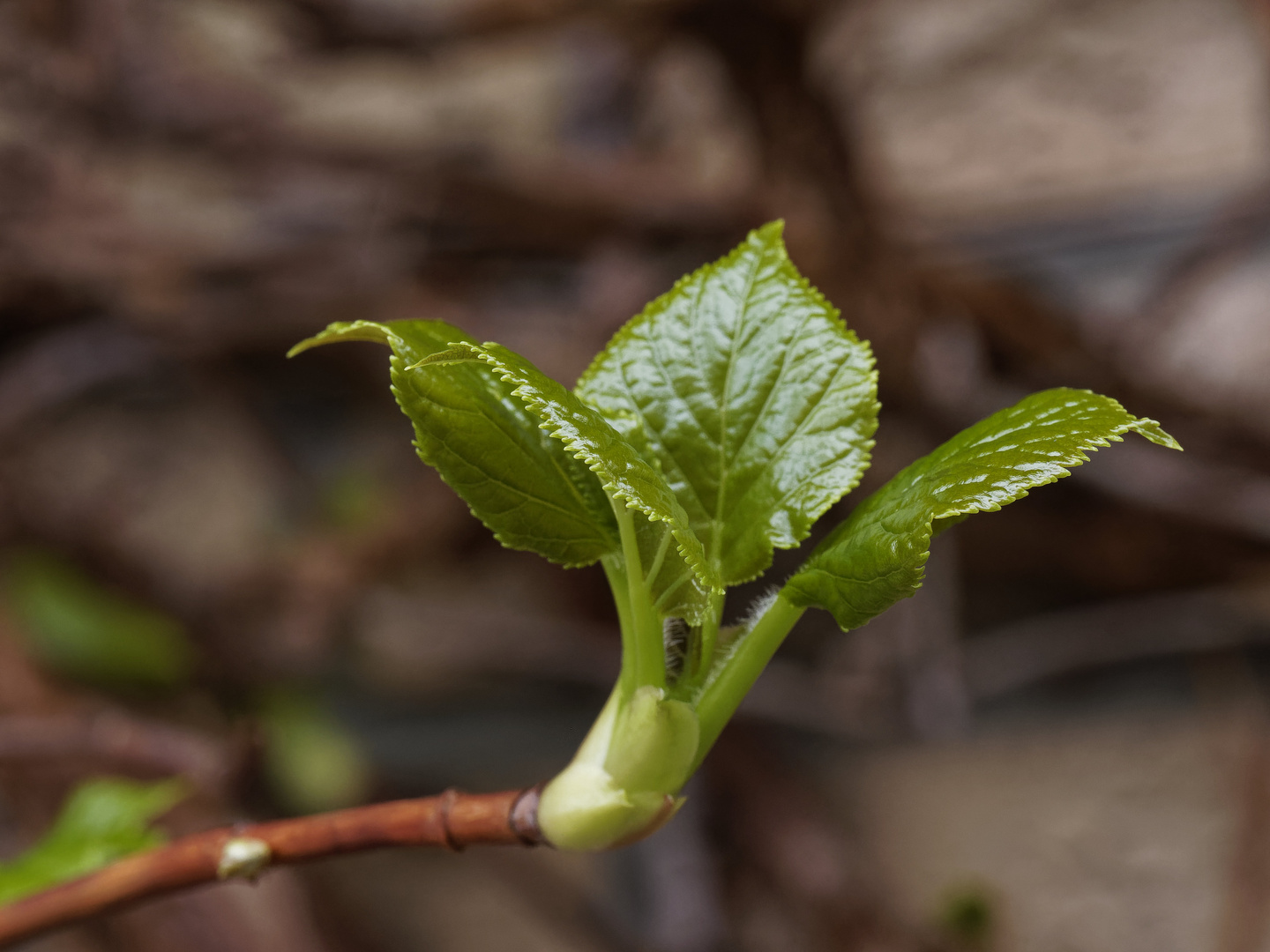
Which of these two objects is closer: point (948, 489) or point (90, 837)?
point (948, 489)

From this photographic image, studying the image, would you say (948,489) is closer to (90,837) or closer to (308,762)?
(90,837)

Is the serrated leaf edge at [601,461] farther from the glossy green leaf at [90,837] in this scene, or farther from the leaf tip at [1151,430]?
the glossy green leaf at [90,837]

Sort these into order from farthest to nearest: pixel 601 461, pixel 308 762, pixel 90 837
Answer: pixel 308 762 < pixel 90 837 < pixel 601 461

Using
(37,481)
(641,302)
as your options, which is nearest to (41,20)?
(37,481)

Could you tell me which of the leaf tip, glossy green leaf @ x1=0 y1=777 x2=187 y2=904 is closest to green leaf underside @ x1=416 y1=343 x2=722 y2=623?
the leaf tip

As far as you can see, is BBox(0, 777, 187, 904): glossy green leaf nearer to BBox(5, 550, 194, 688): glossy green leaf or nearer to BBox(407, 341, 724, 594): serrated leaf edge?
BBox(407, 341, 724, 594): serrated leaf edge

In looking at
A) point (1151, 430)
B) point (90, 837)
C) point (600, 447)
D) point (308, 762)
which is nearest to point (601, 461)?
point (600, 447)
